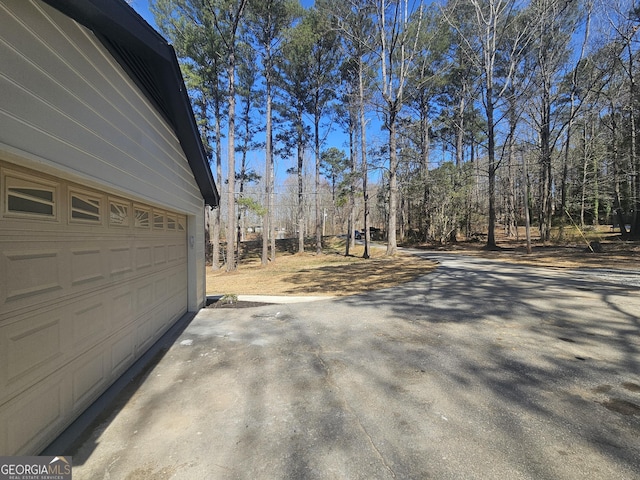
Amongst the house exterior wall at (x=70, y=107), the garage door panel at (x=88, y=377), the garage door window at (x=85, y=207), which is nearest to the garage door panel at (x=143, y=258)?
the house exterior wall at (x=70, y=107)

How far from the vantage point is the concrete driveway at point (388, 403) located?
172cm

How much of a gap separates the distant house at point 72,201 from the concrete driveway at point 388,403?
1.50ft

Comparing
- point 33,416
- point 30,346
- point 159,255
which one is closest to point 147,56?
point 159,255

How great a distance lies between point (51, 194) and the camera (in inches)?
81.8

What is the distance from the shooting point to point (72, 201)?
2.29 meters

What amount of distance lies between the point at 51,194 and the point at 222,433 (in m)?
2.07

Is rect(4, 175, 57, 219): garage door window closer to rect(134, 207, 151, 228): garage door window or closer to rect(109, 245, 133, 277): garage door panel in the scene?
rect(109, 245, 133, 277): garage door panel

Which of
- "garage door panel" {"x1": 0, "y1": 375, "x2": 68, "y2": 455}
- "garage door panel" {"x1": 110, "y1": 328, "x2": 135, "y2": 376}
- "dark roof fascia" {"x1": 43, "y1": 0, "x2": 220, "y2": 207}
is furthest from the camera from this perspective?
"garage door panel" {"x1": 110, "y1": 328, "x2": 135, "y2": 376}

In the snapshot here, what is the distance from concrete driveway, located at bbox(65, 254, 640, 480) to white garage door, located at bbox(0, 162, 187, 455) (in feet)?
1.12

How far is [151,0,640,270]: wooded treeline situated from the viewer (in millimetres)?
14987

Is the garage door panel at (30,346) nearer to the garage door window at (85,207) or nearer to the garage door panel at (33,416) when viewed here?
the garage door panel at (33,416)

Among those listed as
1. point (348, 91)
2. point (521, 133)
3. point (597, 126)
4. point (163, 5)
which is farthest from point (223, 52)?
point (597, 126)

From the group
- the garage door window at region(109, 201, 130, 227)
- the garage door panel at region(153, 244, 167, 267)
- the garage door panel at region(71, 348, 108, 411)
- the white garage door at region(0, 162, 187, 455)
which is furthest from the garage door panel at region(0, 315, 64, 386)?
the garage door panel at region(153, 244, 167, 267)

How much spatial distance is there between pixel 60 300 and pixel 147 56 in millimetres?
2486
